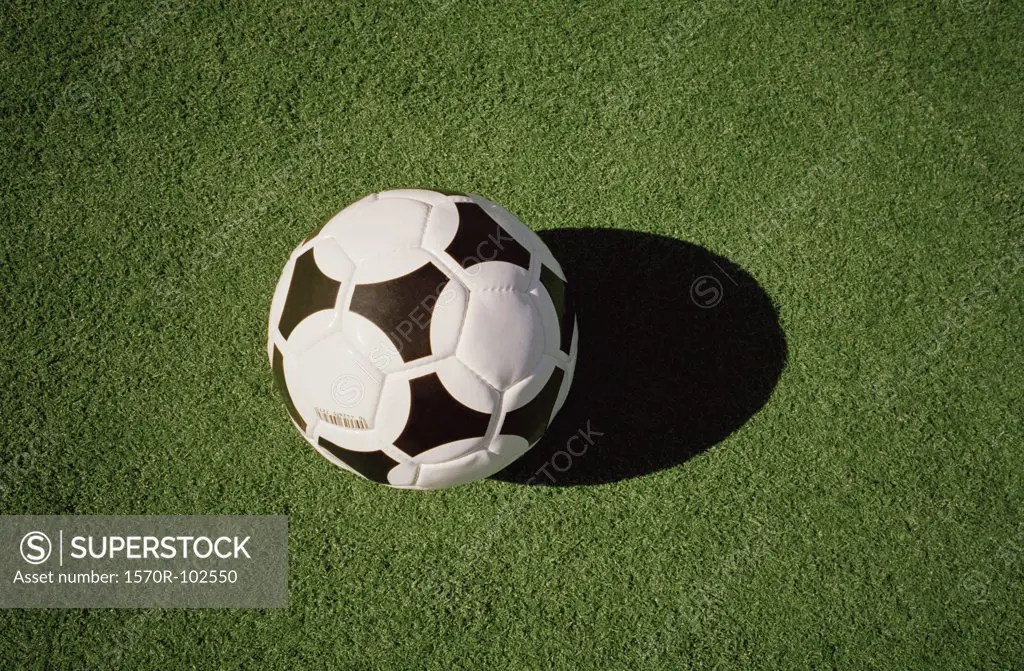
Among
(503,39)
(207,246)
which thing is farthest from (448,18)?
(207,246)

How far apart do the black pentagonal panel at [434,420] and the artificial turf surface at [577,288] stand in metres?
0.83

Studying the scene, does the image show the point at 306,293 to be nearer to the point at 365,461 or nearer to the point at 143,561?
the point at 365,461

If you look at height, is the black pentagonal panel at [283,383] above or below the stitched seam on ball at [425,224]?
below

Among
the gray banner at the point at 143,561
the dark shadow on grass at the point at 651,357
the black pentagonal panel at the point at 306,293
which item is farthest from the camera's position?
the dark shadow on grass at the point at 651,357

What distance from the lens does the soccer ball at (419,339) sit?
79.5 inches

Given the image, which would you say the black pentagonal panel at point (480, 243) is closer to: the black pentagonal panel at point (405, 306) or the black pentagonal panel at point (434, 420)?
the black pentagonal panel at point (405, 306)

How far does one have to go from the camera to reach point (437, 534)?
2.82m

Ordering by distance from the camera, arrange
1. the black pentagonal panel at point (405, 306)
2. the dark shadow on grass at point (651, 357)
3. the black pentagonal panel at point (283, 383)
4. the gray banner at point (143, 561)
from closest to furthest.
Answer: the black pentagonal panel at point (405, 306), the black pentagonal panel at point (283, 383), the gray banner at point (143, 561), the dark shadow on grass at point (651, 357)

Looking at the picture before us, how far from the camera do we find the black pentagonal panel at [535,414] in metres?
2.17

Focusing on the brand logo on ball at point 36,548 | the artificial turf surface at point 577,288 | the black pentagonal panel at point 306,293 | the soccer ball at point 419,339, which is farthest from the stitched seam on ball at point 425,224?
the brand logo on ball at point 36,548

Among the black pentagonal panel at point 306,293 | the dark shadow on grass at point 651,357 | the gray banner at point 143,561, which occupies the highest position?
the black pentagonal panel at point 306,293

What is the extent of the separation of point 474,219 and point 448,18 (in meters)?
1.57

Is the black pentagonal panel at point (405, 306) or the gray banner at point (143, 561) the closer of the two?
the black pentagonal panel at point (405, 306)

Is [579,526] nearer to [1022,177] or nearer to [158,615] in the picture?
[158,615]
